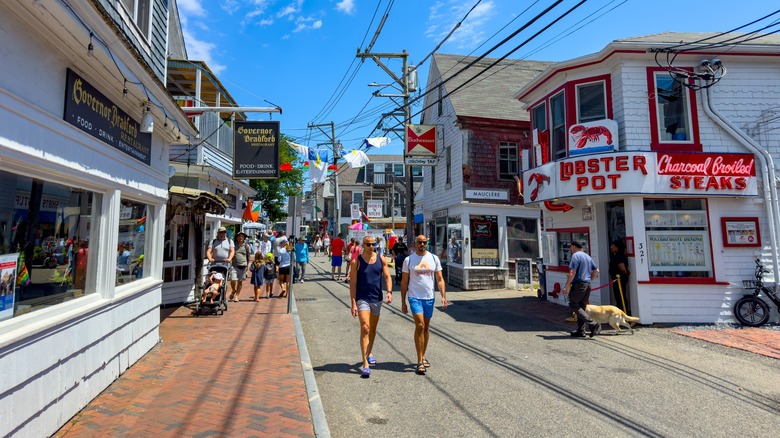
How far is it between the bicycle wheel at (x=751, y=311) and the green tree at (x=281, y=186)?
25635 millimetres

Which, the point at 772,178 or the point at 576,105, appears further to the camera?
the point at 576,105

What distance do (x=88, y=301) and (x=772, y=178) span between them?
A: 1213 centimetres

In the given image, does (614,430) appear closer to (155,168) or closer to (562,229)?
(155,168)

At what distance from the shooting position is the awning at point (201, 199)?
27.9 feet

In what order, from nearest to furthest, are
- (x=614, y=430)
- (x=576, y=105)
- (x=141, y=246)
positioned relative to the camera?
(x=614, y=430), (x=141, y=246), (x=576, y=105)

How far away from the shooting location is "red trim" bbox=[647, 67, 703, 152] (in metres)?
9.23

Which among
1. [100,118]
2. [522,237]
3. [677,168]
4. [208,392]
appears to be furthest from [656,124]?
[100,118]

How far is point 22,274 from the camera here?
3.39m

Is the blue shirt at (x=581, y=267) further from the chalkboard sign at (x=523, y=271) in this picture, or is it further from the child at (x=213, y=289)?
the child at (x=213, y=289)

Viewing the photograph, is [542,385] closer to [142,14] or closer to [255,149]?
[142,14]

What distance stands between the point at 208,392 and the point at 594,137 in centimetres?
882

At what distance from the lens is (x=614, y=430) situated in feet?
12.8

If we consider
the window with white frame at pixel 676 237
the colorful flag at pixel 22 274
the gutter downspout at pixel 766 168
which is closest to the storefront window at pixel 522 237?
the window with white frame at pixel 676 237

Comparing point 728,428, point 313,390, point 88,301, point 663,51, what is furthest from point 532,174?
point 88,301
